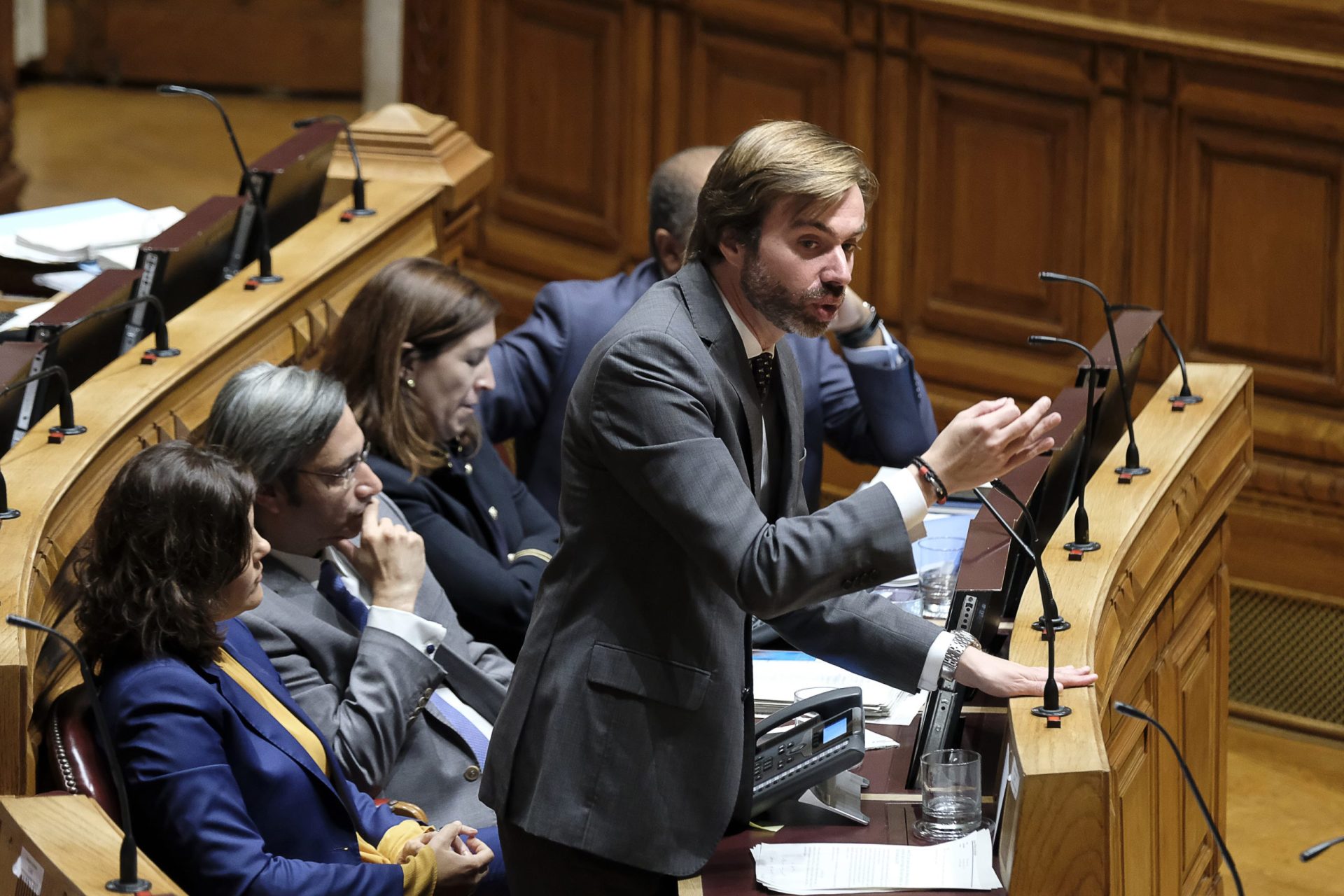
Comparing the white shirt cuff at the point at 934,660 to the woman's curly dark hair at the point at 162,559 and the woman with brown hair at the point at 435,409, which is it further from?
the woman with brown hair at the point at 435,409


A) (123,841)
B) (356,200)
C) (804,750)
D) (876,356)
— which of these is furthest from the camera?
(356,200)

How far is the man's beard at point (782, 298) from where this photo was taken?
174cm

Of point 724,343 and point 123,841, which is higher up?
point 724,343

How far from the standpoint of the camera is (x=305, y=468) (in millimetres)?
2398

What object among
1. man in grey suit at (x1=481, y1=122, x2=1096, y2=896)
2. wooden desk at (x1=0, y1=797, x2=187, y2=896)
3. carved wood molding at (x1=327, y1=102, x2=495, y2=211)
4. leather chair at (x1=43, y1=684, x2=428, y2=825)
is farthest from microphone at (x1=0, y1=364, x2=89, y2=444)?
carved wood molding at (x1=327, y1=102, x2=495, y2=211)

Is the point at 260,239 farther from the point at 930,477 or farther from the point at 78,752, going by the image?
the point at 930,477

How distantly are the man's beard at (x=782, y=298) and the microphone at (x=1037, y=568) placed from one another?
240 millimetres

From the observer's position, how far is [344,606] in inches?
98.0

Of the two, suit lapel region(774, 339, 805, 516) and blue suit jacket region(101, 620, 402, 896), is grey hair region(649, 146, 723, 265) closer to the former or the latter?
suit lapel region(774, 339, 805, 516)

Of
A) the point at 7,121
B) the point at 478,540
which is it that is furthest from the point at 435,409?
the point at 7,121

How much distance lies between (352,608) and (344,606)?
0.01 metres

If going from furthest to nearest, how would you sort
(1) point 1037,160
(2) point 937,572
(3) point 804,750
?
(1) point 1037,160 < (2) point 937,572 < (3) point 804,750

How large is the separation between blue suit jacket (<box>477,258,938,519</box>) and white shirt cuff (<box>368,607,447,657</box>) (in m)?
0.81

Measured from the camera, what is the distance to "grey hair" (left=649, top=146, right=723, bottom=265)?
3113 mm
